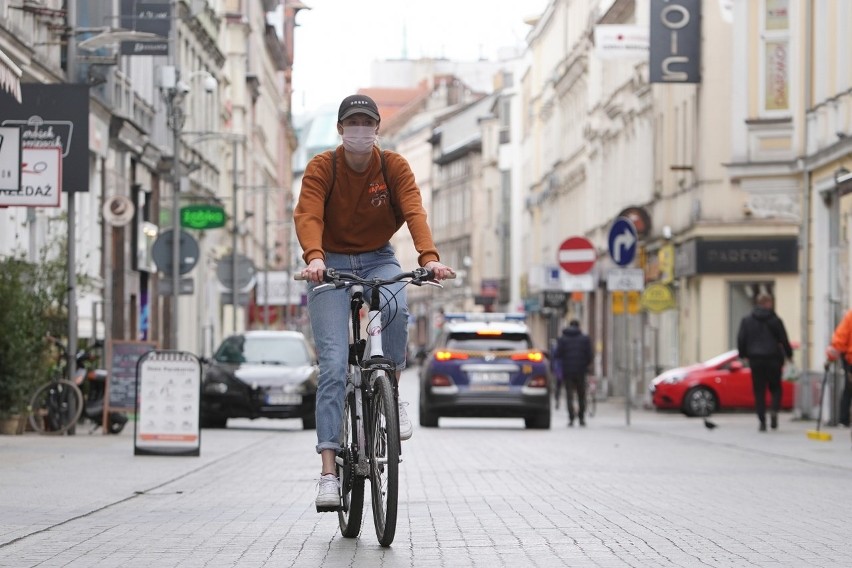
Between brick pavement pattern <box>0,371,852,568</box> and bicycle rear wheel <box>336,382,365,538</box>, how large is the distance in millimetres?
136

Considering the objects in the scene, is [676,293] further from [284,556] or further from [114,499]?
[284,556]

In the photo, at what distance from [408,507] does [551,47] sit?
253 ft

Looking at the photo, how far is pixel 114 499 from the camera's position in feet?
45.1

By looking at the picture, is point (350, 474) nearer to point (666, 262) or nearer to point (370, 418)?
point (370, 418)

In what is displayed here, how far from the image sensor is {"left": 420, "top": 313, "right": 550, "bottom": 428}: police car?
29453 mm

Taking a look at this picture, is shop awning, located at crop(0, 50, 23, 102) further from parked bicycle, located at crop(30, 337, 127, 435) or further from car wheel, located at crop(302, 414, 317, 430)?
car wheel, located at crop(302, 414, 317, 430)

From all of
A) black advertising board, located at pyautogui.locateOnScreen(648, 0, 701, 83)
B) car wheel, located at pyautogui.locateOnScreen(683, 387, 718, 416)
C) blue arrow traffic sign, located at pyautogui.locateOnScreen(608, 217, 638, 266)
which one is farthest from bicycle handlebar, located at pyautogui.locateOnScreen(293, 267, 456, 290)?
black advertising board, located at pyautogui.locateOnScreen(648, 0, 701, 83)

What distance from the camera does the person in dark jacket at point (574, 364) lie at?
32.6 meters

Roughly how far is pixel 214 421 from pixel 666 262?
20949 millimetres

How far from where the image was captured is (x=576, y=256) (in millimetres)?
34938

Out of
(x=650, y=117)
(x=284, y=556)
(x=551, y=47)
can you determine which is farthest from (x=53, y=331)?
(x=551, y=47)

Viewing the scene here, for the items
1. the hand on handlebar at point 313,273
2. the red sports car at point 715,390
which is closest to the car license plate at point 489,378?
the red sports car at point 715,390

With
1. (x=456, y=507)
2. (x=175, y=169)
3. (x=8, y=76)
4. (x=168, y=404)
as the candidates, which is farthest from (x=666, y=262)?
(x=456, y=507)

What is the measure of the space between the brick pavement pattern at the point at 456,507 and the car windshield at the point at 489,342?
6.39m
